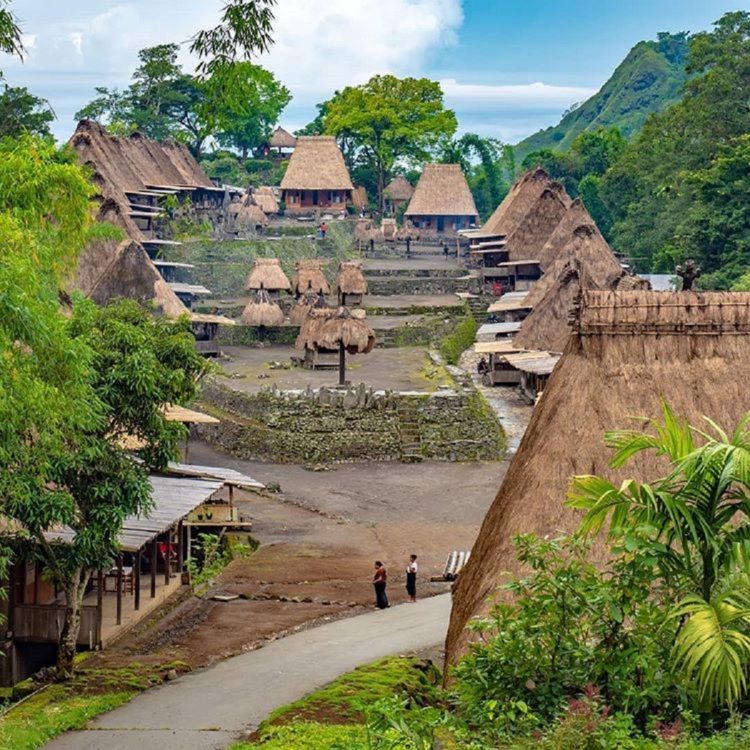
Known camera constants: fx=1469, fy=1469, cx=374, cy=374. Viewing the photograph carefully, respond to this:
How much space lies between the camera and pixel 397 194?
7900 centimetres

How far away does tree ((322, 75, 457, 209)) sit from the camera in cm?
7600

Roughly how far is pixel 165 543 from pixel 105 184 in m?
26.7

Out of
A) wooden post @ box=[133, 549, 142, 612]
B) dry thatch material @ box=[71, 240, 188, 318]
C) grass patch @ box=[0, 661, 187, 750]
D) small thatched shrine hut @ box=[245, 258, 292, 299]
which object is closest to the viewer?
grass patch @ box=[0, 661, 187, 750]

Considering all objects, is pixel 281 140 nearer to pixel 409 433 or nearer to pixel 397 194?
pixel 397 194

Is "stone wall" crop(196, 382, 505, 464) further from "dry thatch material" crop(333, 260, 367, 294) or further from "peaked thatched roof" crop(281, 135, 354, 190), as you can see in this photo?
"peaked thatched roof" crop(281, 135, 354, 190)

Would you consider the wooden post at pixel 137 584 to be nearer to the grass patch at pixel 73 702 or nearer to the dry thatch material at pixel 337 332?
the grass patch at pixel 73 702

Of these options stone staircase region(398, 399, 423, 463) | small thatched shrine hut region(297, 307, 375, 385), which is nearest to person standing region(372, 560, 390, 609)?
stone staircase region(398, 399, 423, 463)

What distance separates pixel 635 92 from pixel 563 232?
83.9 m

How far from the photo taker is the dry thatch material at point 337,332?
127ft

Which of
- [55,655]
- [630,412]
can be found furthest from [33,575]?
[630,412]

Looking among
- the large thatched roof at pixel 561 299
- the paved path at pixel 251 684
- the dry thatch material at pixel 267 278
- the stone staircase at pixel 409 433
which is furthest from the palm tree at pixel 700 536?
the dry thatch material at pixel 267 278

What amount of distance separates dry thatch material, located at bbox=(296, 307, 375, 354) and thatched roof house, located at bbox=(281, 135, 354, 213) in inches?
A: 1319

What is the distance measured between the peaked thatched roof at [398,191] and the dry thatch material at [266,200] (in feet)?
30.8

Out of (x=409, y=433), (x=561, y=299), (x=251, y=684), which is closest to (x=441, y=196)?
(x=561, y=299)
